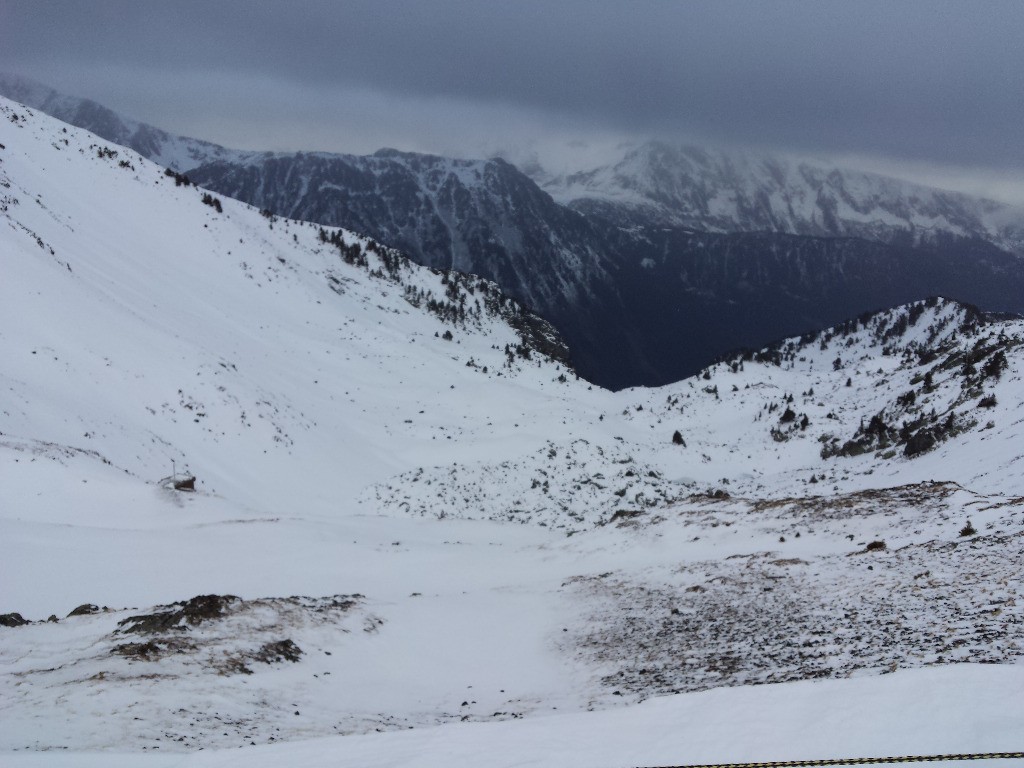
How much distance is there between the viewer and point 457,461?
4144cm

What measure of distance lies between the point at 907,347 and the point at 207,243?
504ft

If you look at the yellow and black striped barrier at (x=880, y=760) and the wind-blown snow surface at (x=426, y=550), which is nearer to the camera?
the yellow and black striped barrier at (x=880, y=760)

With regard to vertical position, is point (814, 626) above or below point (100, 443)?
below

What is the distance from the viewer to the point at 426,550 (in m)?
24.6

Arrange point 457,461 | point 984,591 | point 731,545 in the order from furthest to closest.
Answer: point 457,461
point 731,545
point 984,591

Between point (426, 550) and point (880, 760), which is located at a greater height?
point (880, 760)

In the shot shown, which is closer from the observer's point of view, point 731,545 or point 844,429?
point 731,545

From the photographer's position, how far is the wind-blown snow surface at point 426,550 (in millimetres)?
7730

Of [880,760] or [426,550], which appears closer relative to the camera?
[880,760]

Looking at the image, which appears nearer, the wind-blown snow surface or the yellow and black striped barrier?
the yellow and black striped barrier

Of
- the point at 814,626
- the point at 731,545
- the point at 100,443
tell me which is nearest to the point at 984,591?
the point at 814,626

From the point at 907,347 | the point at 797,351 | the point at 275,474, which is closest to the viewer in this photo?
the point at 275,474

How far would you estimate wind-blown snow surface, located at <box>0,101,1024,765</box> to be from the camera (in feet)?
25.4

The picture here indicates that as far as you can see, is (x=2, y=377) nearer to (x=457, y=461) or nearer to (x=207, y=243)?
(x=457, y=461)
